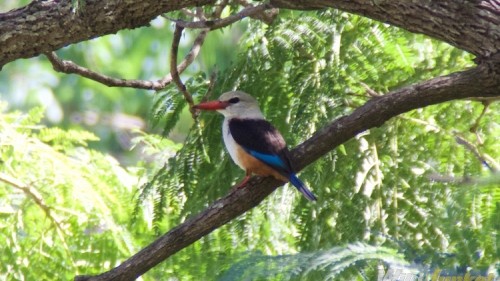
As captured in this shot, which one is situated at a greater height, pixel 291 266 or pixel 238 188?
pixel 238 188

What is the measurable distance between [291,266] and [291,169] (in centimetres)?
96

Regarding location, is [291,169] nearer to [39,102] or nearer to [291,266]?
[291,266]

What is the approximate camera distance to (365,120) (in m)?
3.33

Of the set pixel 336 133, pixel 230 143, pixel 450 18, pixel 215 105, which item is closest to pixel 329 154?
pixel 230 143

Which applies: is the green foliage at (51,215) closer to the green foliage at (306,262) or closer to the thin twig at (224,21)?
the thin twig at (224,21)

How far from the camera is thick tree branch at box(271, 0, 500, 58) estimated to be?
3.01m

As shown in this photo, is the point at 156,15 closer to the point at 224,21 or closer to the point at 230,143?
Answer: the point at 224,21

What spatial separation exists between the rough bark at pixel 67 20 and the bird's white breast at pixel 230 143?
0.88 metres

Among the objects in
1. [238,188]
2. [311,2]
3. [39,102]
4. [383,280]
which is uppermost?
[39,102]

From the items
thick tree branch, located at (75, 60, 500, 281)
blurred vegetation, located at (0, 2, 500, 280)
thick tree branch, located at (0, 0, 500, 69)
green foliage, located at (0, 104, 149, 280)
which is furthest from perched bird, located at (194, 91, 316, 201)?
green foliage, located at (0, 104, 149, 280)

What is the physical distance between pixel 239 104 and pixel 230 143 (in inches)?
6.7

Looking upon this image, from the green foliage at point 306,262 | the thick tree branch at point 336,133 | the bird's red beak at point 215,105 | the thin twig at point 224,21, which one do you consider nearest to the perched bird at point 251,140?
the bird's red beak at point 215,105

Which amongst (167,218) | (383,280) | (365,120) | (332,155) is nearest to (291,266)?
(383,280)

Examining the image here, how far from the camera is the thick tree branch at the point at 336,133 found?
3.19 m
